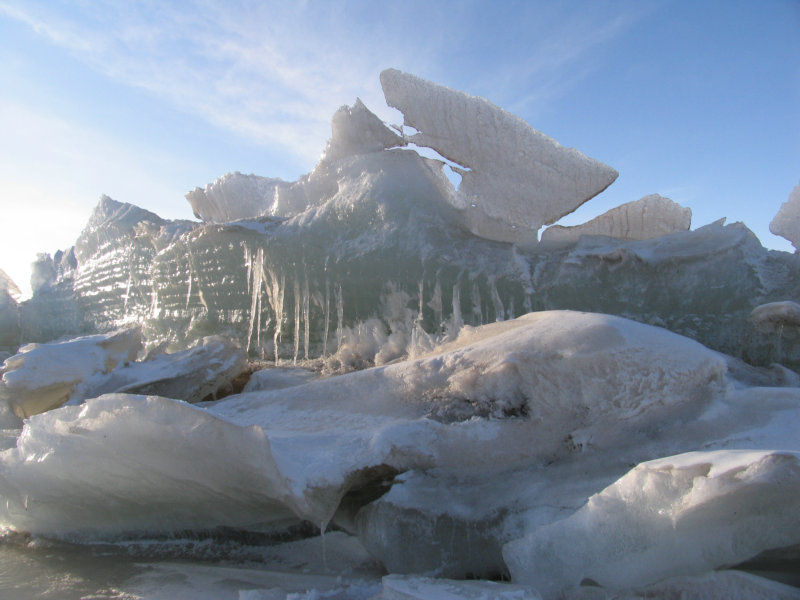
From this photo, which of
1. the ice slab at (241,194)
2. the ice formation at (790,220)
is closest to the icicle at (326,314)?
the ice slab at (241,194)

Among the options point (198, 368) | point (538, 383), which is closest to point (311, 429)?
point (538, 383)

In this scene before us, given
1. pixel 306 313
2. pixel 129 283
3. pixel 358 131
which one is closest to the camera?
pixel 306 313

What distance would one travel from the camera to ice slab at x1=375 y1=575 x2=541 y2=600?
1396 mm

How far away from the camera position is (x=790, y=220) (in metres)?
3.38

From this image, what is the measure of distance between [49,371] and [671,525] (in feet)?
9.39

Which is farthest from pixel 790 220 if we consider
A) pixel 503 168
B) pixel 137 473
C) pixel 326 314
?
pixel 137 473

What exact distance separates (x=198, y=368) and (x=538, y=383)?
1.95m

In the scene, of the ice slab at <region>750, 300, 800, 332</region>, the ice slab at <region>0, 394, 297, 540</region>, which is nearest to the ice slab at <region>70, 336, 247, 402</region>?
the ice slab at <region>0, 394, 297, 540</region>

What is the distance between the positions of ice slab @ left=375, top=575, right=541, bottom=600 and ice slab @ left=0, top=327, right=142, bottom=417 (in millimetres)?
2215

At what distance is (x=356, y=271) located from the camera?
381 cm

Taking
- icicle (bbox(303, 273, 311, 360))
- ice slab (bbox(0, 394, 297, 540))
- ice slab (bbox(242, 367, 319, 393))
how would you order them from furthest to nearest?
icicle (bbox(303, 273, 311, 360))
ice slab (bbox(242, 367, 319, 393))
ice slab (bbox(0, 394, 297, 540))

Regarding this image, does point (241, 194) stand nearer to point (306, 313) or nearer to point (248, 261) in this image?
point (248, 261)

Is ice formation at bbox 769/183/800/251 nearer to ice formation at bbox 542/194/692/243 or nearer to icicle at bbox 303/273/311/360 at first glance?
ice formation at bbox 542/194/692/243

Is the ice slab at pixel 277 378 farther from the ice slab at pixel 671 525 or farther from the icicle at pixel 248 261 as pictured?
the ice slab at pixel 671 525
